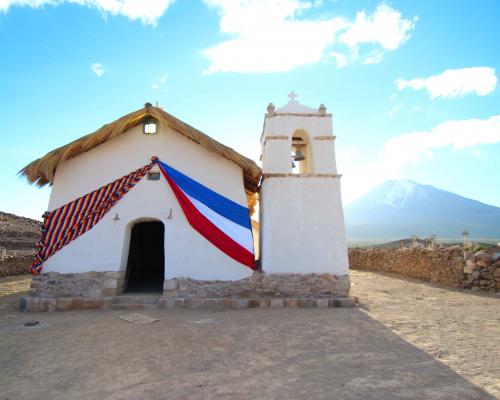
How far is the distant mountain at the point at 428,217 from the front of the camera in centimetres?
10862

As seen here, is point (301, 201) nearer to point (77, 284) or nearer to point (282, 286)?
point (282, 286)

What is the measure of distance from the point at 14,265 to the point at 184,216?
11.1 m

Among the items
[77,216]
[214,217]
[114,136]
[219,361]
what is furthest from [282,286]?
[114,136]

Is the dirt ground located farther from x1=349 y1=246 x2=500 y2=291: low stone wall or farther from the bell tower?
x1=349 y1=246 x2=500 y2=291: low stone wall

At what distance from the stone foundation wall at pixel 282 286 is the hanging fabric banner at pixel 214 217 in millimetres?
500

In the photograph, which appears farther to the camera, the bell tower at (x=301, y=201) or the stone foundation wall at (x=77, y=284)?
the bell tower at (x=301, y=201)

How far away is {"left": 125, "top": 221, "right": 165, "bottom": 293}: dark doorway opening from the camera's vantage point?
1014 cm

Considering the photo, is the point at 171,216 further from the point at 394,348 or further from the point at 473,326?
the point at 473,326

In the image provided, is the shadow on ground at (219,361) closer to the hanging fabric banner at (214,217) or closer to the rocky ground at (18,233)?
the hanging fabric banner at (214,217)

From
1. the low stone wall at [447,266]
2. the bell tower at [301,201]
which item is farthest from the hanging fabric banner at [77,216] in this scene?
the low stone wall at [447,266]

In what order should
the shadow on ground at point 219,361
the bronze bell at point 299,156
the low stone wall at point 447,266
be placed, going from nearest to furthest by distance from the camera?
the shadow on ground at point 219,361 → the bronze bell at point 299,156 → the low stone wall at point 447,266

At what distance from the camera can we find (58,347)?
167 inches

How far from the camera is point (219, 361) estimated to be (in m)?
3.68

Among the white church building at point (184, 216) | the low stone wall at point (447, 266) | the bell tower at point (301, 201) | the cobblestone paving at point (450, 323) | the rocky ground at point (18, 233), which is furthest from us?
the rocky ground at point (18, 233)
